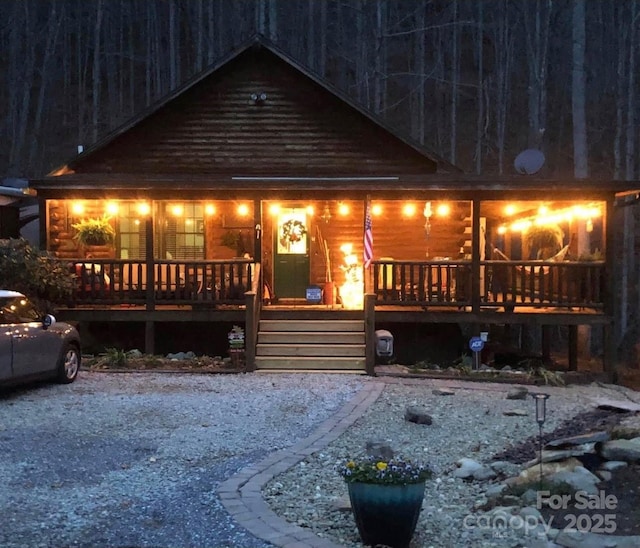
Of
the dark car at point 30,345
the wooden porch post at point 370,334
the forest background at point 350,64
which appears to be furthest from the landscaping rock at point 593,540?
the forest background at point 350,64

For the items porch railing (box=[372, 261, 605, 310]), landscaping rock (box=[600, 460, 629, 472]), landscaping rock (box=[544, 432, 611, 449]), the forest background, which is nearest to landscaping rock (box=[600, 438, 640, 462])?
landscaping rock (box=[600, 460, 629, 472])

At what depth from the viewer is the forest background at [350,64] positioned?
33844mm

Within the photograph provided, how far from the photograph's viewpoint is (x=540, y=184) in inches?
562

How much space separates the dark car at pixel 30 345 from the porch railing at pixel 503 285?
600 centimetres

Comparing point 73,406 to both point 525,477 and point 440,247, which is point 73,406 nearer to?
point 525,477

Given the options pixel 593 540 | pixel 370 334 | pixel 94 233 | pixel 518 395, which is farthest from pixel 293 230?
pixel 593 540

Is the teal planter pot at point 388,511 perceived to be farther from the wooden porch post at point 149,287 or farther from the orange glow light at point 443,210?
the orange glow light at point 443,210

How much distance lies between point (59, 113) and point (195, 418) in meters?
31.3

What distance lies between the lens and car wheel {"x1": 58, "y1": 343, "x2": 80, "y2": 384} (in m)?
11.3

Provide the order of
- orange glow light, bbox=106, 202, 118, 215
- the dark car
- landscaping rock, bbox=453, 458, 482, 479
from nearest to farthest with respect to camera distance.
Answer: landscaping rock, bbox=453, 458, 482, 479, the dark car, orange glow light, bbox=106, 202, 118, 215

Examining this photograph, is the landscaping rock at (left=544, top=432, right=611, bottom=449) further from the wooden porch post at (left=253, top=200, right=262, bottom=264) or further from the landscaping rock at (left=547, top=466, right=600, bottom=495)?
the wooden porch post at (left=253, top=200, right=262, bottom=264)

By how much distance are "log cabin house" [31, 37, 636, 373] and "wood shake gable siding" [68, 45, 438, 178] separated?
0.11ft

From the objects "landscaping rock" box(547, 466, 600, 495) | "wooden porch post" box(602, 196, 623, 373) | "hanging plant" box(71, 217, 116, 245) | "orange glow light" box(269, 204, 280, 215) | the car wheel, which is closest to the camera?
"landscaping rock" box(547, 466, 600, 495)

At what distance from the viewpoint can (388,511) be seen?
4.76 m
